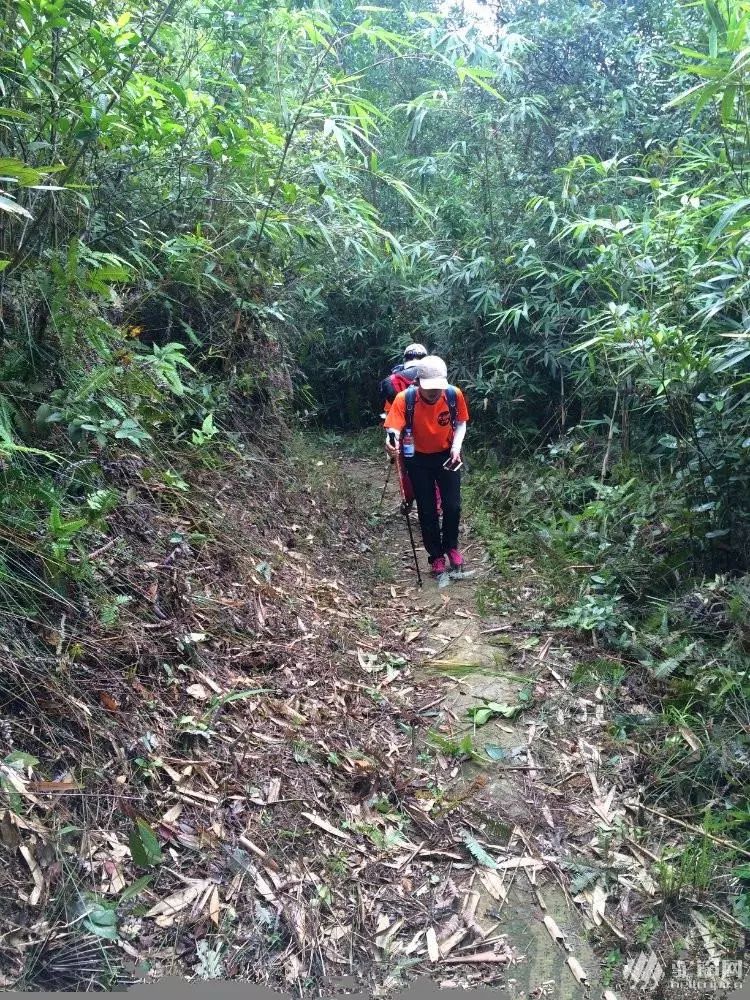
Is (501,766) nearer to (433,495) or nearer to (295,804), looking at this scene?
(295,804)

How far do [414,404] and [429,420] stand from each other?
0.18 m

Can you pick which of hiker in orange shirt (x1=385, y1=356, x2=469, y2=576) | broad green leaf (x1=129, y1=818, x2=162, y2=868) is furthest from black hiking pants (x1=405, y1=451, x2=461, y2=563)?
broad green leaf (x1=129, y1=818, x2=162, y2=868)

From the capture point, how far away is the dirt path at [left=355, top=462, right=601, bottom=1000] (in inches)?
105

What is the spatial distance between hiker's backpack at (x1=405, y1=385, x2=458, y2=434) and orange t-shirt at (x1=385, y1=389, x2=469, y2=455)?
0.02 metres

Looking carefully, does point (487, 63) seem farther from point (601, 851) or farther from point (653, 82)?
point (601, 851)

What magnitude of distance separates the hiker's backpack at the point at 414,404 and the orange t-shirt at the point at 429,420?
18 mm

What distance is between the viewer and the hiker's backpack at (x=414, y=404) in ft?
18.4

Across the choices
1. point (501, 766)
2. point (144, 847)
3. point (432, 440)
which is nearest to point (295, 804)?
point (144, 847)

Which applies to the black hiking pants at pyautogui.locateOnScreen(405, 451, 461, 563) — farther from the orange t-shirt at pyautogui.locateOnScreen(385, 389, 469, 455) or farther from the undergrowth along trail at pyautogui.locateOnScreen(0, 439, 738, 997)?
the undergrowth along trail at pyautogui.locateOnScreen(0, 439, 738, 997)

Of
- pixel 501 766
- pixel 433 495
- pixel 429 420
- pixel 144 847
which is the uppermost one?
pixel 429 420

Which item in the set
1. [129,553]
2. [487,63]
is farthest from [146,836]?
[487,63]

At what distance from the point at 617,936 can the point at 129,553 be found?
8.94 feet

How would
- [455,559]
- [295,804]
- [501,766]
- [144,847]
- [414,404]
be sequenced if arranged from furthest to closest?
[455,559] < [414,404] < [501,766] < [295,804] < [144,847]

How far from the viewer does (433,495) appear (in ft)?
19.5
